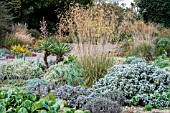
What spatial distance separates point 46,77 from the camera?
23.6 ft

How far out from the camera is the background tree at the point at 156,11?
24547 millimetres

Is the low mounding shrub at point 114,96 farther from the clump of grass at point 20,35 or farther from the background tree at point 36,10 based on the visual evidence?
the background tree at point 36,10

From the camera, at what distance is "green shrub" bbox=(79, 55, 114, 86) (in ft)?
22.3

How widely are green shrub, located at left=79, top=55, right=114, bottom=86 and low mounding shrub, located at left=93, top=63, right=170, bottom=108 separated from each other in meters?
0.81

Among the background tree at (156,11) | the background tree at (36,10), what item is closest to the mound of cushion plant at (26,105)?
the background tree at (36,10)

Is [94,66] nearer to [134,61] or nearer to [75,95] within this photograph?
[75,95]

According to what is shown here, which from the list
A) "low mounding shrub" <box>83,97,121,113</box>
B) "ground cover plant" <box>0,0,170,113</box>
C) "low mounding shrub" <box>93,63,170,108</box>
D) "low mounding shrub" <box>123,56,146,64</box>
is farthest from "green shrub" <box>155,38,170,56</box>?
"low mounding shrub" <box>83,97,121,113</box>

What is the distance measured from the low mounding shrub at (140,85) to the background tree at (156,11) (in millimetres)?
19076

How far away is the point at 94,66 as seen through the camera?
6.95 m

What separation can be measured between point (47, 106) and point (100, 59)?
4.08 metres

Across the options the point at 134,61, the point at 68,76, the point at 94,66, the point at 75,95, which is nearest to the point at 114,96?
the point at 75,95

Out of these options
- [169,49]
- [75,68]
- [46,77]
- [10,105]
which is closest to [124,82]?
[75,68]

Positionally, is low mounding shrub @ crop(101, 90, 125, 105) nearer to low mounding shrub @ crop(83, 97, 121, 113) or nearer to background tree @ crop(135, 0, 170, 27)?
low mounding shrub @ crop(83, 97, 121, 113)

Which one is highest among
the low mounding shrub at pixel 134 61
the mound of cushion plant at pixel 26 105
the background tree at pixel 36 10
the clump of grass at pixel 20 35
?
the background tree at pixel 36 10
